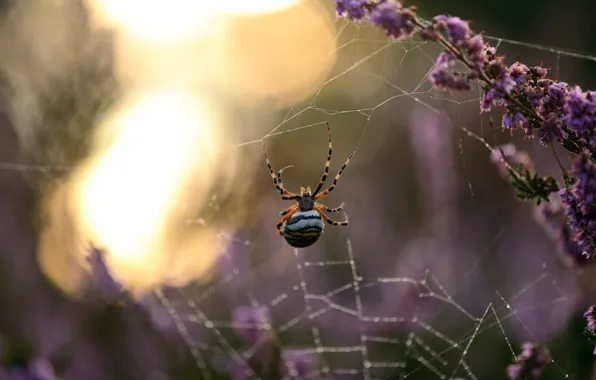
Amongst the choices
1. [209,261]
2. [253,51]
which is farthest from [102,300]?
[253,51]

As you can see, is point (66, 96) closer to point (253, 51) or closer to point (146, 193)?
point (146, 193)

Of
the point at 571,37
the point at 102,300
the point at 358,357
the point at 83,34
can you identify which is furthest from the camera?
the point at 571,37

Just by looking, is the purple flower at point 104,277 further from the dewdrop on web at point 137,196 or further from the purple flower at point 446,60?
the purple flower at point 446,60

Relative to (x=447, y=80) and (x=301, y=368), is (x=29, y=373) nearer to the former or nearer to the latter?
(x=301, y=368)

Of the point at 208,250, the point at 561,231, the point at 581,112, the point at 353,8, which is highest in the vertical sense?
the point at 208,250

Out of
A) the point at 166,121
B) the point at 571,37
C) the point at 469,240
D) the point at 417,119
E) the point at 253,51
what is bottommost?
the point at 469,240

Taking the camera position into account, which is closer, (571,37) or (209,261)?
(209,261)

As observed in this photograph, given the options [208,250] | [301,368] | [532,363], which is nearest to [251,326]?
[301,368]
